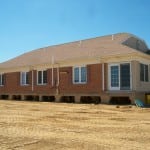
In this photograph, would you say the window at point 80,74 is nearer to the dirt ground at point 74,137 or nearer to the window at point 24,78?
the window at point 24,78

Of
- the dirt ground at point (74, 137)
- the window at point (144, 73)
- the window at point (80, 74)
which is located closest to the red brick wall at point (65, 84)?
the window at point (80, 74)

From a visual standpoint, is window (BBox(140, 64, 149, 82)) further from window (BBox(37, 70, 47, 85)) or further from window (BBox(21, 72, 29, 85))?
window (BBox(21, 72, 29, 85))

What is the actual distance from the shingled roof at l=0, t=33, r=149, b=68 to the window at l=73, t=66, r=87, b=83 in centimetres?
107

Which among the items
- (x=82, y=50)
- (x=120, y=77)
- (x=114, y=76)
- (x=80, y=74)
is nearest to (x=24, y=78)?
(x=82, y=50)

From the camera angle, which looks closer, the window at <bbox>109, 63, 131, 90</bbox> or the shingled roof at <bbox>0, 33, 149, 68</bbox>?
the window at <bbox>109, 63, 131, 90</bbox>

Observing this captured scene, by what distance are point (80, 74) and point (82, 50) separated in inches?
122

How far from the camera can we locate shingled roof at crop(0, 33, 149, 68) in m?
25.2

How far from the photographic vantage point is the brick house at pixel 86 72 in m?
23.4

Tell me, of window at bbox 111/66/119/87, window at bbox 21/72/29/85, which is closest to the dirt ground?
window at bbox 111/66/119/87

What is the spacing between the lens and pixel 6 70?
35438 mm

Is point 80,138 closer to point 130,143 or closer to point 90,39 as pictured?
point 130,143

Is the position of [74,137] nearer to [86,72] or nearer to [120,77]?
[120,77]

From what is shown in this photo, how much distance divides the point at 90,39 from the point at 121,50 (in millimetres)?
7653

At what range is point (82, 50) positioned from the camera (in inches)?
1129
